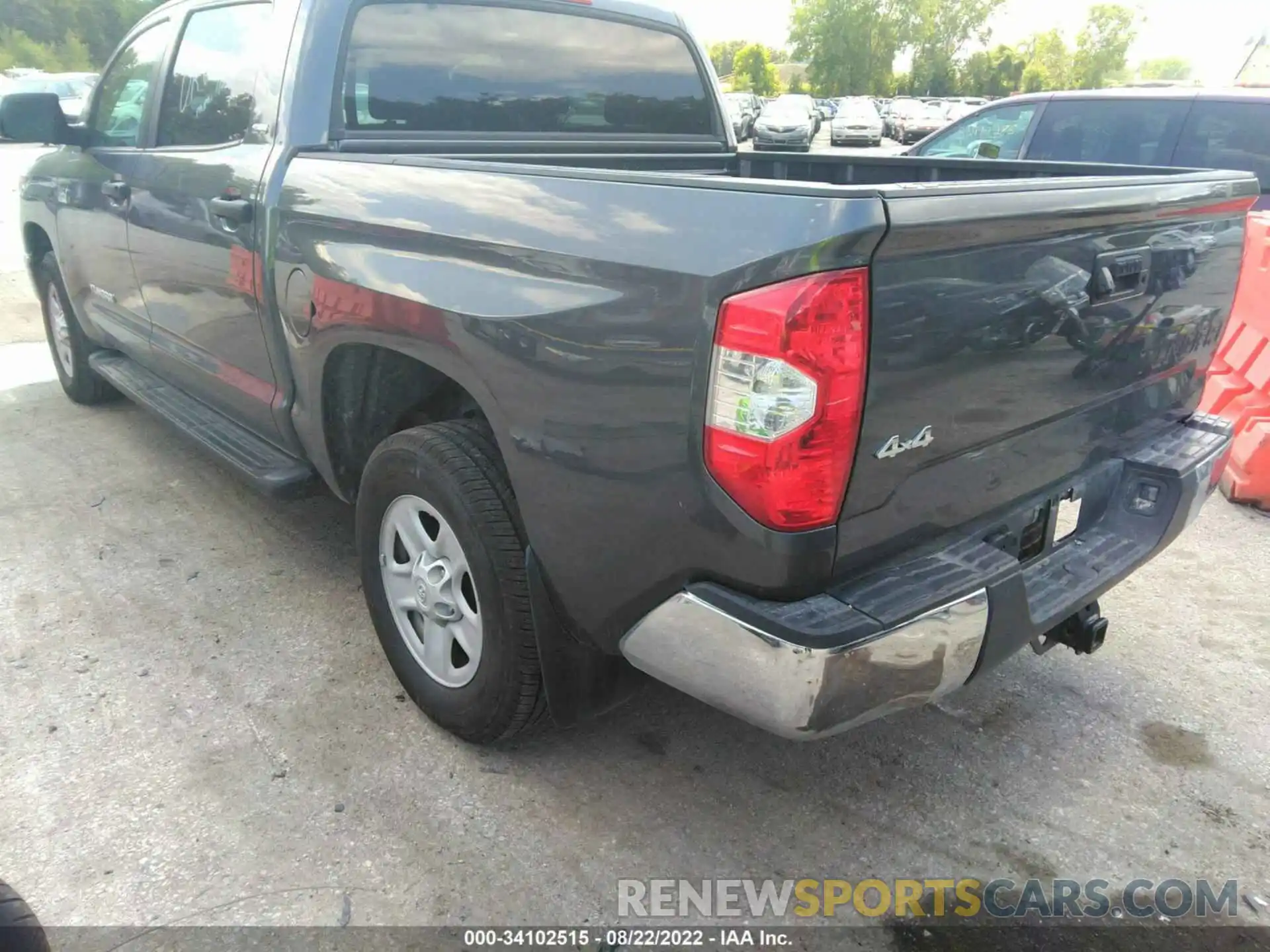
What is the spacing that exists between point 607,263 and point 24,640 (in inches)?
97.8

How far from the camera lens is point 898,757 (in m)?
2.62

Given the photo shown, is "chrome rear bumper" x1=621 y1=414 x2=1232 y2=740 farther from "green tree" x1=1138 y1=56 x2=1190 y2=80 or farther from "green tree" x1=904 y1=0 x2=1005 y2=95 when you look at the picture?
"green tree" x1=1138 y1=56 x2=1190 y2=80

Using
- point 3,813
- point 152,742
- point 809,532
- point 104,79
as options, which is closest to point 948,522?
point 809,532

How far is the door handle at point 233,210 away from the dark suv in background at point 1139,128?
4529 mm

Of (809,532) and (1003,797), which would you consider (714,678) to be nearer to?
(809,532)

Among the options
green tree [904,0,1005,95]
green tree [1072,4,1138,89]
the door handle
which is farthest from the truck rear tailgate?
green tree [1072,4,1138,89]

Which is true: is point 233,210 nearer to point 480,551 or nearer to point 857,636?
point 480,551

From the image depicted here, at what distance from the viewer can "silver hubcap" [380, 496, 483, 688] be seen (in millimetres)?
2441

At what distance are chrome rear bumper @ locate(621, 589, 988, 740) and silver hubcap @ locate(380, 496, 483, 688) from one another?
2.21 feet

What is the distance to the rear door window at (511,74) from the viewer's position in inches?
115

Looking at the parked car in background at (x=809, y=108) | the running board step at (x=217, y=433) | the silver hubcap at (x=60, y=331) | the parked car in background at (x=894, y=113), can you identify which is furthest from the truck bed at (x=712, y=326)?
the parked car in background at (x=894, y=113)

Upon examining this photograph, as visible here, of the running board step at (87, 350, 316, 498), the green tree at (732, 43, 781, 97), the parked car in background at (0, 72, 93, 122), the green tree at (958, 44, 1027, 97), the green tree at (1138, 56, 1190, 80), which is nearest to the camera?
the running board step at (87, 350, 316, 498)

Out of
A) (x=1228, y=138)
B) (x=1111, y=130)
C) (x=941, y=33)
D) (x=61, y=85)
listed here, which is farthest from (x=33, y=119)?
(x=941, y=33)

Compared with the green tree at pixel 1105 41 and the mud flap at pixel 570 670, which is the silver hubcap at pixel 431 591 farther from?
the green tree at pixel 1105 41
